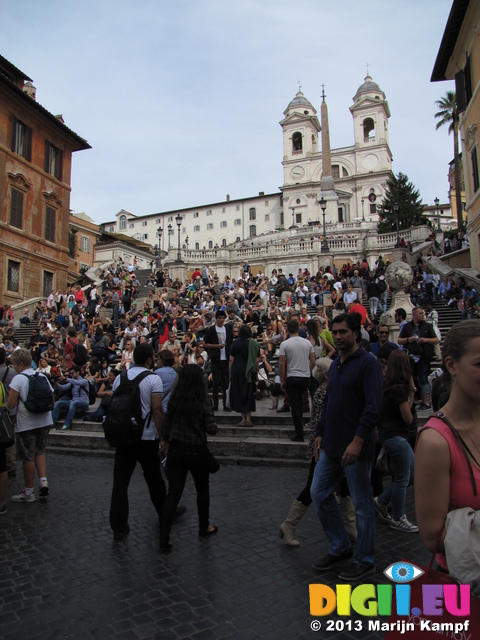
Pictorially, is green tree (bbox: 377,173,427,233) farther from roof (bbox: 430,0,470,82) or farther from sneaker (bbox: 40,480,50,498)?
sneaker (bbox: 40,480,50,498)

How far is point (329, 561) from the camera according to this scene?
3.97 metres

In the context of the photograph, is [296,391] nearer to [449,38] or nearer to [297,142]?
[449,38]

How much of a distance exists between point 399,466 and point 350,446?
165 cm

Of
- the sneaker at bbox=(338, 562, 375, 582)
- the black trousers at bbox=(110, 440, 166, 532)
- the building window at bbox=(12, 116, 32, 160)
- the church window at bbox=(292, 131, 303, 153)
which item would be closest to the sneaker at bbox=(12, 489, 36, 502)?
the black trousers at bbox=(110, 440, 166, 532)

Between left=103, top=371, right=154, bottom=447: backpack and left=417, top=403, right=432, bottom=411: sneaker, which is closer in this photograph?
left=103, top=371, right=154, bottom=447: backpack

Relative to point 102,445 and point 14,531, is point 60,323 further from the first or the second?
point 14,531

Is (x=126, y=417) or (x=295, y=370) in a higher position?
(x=295, y=370)

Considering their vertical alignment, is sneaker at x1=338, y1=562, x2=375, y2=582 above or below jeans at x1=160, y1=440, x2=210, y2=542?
below

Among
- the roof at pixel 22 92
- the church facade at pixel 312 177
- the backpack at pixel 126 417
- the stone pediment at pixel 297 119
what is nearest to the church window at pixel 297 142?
the church facade at pixel 312 177

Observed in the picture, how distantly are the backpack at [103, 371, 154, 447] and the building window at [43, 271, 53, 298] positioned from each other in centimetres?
2660

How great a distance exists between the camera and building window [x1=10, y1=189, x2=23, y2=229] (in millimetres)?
26984

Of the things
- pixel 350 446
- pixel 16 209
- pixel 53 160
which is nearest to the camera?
pixel 350 446

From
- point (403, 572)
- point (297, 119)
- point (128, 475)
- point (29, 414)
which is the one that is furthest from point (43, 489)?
point (297, 119)

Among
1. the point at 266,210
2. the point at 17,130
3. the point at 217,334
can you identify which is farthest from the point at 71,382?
the point at 266,210
